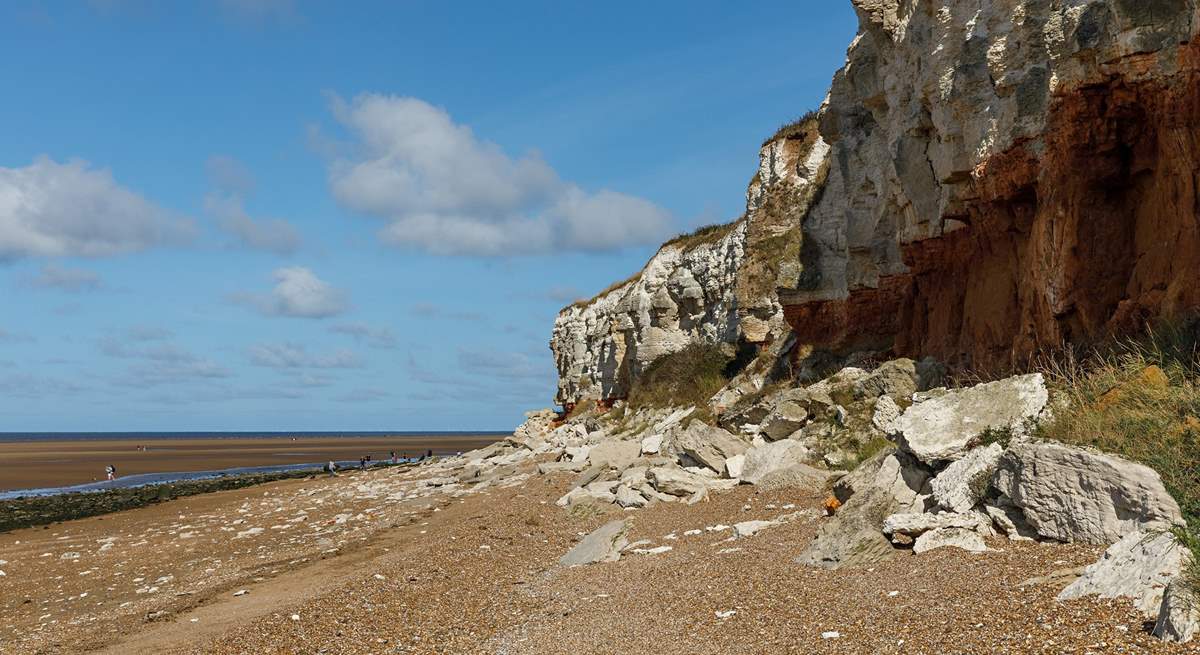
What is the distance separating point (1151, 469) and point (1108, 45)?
736cm

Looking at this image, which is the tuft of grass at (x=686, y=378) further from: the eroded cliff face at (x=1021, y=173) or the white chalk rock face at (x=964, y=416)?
the white chalk rock face at (x=964, y=416)

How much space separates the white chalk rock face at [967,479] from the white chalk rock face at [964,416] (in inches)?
21.1

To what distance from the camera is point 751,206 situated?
32719 millimetres

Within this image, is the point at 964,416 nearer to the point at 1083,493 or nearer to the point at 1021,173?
the point at 1083,493

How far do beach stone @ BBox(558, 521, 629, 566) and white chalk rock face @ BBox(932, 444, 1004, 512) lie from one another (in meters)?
4.73

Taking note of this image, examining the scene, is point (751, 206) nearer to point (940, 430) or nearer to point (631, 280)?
point (631, 280)

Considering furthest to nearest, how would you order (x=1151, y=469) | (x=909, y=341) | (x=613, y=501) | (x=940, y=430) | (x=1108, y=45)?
(x=909, y=341)
(x=613, y=501)
(x=1108, y=45)
(x=940, y=430)
(x=1151, y=469)

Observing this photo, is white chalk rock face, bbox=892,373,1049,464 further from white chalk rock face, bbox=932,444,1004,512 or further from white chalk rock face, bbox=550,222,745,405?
white chalk rock face, bbox=550,222,745,405

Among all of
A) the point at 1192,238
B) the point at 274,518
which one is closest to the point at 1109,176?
the point at 1192,238

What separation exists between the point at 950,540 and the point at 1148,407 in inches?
112

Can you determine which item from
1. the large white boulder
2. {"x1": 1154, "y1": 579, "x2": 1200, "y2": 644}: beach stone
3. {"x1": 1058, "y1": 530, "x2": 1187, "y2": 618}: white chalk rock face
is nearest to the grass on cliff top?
{"x1": 1058, "y1": 530, "x2": 1187, "y2": 618}: white chalk rock face

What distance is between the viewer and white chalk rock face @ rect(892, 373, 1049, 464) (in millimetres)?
10781

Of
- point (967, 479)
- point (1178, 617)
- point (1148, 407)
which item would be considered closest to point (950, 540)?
point (967, 479)

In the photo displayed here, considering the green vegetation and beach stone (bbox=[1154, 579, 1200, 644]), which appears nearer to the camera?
beach stone (bbox=[1154, 579, 1200, 644])
